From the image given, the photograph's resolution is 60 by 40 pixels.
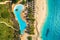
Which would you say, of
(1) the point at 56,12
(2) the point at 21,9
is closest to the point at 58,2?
(1) the point at 56,12

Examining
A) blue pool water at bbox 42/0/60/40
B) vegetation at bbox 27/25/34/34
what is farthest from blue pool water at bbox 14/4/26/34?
blue pool water at bbox 42/0/60/40

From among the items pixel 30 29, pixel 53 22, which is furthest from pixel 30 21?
pixel 53 22

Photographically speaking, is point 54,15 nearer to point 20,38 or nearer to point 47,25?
point 47,25

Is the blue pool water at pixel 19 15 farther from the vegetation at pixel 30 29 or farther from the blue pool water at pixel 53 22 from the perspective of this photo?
the blue pool water at pixel 53 22

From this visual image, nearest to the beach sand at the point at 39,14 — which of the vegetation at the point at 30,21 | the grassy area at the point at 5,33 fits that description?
the vegetation at the point at 30,21

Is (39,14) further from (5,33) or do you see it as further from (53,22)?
(5,33)

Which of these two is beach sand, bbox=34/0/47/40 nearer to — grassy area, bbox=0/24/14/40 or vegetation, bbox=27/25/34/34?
vegetation, bbox=27/25/34/34

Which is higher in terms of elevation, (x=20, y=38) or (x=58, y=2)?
(x=58, y=2)

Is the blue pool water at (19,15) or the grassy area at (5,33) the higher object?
the blue pool water at (19,15)
